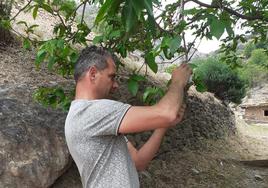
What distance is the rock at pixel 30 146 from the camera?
183 inches

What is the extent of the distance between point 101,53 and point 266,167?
23.2 ft

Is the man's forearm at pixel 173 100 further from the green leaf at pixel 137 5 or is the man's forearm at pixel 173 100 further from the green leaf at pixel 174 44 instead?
the green leaf at pixel 137 5

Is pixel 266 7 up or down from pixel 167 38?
up

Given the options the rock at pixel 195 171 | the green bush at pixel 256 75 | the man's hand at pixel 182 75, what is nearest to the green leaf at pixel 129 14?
the man's hand at pixel 182 75

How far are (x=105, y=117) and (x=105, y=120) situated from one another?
0.06 ft

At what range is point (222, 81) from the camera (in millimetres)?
12484

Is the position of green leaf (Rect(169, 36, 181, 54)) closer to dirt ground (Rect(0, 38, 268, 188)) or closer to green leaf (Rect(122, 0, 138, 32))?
green leaf (Rect(122, 0, 138, 32))

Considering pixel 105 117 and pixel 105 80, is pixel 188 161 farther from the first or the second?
pixel 105 117

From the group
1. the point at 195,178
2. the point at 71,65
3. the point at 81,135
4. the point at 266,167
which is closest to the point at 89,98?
the point at 81,135

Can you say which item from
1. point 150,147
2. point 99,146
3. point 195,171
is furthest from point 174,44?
point 195,171

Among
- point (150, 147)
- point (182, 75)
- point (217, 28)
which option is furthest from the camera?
point (150, 147)

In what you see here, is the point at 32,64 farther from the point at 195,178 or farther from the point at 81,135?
the point at 81,135

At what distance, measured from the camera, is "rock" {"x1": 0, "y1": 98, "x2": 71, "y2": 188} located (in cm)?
465

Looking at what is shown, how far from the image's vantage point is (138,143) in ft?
22.2
